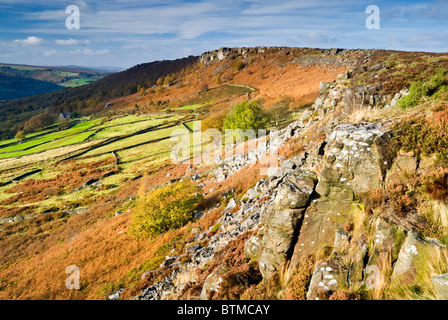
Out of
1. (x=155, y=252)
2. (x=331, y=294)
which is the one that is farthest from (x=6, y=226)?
(x=331, y=294)

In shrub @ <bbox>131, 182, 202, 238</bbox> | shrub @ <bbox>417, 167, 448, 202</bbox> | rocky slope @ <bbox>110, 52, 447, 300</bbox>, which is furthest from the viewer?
shrub @ <bbox>131, 182, 202, 238</bbox>

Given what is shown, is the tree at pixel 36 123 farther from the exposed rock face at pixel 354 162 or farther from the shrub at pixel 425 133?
the shrub at pixel 425 133

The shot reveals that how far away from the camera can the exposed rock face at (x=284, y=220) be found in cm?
959

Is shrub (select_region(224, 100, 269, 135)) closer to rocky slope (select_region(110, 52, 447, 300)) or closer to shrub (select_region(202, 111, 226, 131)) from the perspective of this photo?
shrub (select_region(202, 111, 226, 131))

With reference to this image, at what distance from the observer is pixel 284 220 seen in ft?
31.7

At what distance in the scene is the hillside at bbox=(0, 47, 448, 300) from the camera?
7.58 m

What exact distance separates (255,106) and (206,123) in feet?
68.4

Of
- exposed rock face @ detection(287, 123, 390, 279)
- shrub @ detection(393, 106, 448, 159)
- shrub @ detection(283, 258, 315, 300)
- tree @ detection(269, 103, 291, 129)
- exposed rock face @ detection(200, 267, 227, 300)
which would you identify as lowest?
exposed rock face @ detection(200, 267, 227, 300)

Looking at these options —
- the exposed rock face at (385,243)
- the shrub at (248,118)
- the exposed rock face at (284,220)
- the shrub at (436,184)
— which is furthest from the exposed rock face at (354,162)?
the shrub at (248,118)

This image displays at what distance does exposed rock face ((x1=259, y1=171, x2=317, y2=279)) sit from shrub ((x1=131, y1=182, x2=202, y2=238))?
19975 mm

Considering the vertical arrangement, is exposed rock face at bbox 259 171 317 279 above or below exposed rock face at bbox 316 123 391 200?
below

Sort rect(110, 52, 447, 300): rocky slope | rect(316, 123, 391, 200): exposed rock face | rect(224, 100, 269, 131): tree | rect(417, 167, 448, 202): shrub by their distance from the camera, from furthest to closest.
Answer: rect(224, 100, 269, 131): tree
rect(316, 123, 391, 200): exposed rock face
rect(417, 167, 448, 202): shrub
rect(110, 52, 447, 300): rocky slope

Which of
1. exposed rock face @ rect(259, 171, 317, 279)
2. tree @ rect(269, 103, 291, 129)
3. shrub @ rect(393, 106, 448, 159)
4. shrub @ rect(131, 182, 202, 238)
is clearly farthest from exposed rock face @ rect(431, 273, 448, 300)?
tree @ rect(269, 103, 291, 129)

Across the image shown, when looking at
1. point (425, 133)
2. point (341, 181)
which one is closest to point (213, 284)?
point (341, 181)
